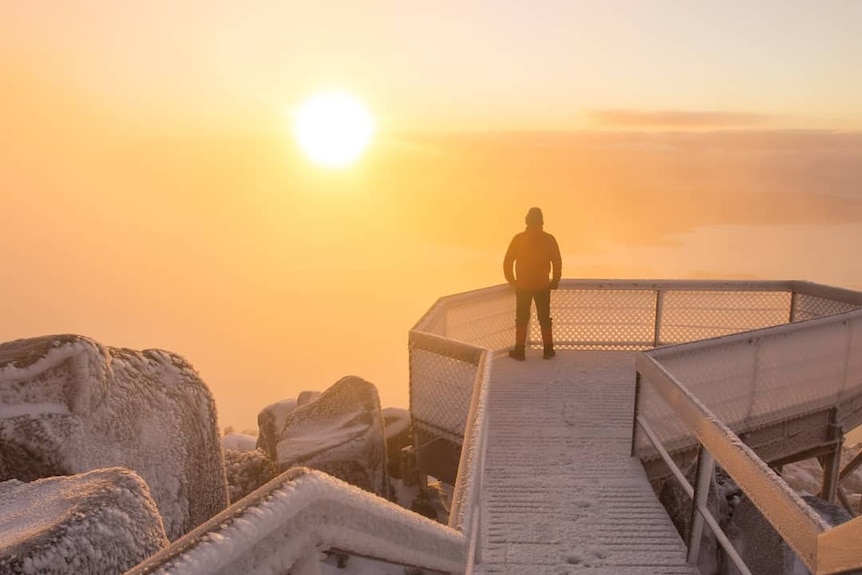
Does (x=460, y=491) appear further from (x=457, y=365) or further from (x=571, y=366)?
(x=571, y=366)

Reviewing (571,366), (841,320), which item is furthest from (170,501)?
(841,320)

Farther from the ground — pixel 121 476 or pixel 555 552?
pixel 121 476

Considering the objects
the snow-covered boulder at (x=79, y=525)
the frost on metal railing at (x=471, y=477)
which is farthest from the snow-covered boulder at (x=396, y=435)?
Result: the snow-covered boulder at (x=79, y=525)

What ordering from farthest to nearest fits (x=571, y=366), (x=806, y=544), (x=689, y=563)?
(x=571, y=366) < (x=689, y=563) < (x=806, y=544)

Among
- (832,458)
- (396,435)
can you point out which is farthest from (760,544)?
(396,435)

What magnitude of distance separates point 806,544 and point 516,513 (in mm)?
3380

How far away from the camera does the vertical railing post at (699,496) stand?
4410 mm

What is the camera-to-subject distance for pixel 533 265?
9.23 meters

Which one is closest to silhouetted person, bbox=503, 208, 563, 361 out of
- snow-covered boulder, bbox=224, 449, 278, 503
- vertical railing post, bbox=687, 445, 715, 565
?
snow-covered boulder, bbox=224, 449, 278, 503

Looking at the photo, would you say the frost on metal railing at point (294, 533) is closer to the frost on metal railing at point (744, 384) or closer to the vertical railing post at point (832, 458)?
the frost on metal railing at point (744, 384)

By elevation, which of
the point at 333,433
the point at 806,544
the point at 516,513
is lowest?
the point at 333,433

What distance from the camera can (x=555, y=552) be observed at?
508cm

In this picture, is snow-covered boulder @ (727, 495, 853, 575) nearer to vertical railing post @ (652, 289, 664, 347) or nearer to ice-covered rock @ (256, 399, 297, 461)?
vertical railing post @ (652, 289, 664, 347)

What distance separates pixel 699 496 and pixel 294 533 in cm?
402
